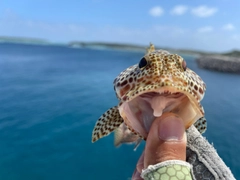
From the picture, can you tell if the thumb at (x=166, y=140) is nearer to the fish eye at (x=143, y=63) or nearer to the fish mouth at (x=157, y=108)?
the fish mouth at (x=157, y=108)

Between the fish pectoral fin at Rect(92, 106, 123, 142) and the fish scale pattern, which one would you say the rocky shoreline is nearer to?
the fish pectoral fin at Rect(92, 106, 123, 142)

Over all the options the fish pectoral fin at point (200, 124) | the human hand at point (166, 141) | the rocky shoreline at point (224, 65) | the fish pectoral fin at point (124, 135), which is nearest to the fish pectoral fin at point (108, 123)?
the fish pectoral fin at point (200, 124)

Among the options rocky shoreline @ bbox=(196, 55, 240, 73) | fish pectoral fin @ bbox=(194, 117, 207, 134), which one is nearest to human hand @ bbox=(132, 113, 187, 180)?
fish pectoral fin @ bbox=(194, 117, 207, 134)

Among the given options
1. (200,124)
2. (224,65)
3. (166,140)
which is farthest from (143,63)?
(224,65)

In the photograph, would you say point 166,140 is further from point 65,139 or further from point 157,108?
point 65,139

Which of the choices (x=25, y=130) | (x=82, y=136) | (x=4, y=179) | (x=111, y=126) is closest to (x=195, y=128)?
(x=111, y=126)

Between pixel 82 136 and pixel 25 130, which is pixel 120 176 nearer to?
pixel 82 136
